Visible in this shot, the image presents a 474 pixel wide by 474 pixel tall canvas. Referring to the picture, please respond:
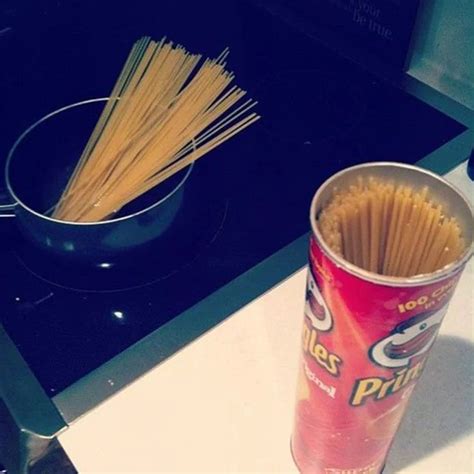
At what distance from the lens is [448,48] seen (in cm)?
83

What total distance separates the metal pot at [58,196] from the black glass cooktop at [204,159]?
3 cm

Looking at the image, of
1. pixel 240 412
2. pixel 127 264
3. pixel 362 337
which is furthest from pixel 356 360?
pixel 127 264

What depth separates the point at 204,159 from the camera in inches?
31.0

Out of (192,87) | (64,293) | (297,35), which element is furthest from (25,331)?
(297,35)

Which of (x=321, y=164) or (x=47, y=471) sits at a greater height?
(x=321, y=164)

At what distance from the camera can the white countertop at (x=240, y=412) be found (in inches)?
21.5

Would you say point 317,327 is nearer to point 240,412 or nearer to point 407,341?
point 407,341

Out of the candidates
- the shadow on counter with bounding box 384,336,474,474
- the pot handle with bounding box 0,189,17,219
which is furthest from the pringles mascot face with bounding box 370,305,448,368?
the pot handle with bounding box 0,189,17,219

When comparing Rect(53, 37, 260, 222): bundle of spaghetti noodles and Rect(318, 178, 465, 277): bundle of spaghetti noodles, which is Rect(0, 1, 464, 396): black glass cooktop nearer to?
Rect(53, 37, 260, 222): bundle of spaghetti noodles

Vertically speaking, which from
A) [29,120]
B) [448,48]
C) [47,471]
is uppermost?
[448,48]

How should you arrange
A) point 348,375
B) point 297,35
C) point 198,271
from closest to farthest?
point 348,375 < point 198,271 < point 297,35

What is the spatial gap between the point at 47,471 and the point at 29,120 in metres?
0.39

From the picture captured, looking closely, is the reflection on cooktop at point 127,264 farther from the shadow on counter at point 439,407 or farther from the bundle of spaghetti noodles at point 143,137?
the shadow on counter at point 439,407

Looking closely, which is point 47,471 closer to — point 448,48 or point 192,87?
point 192,87
